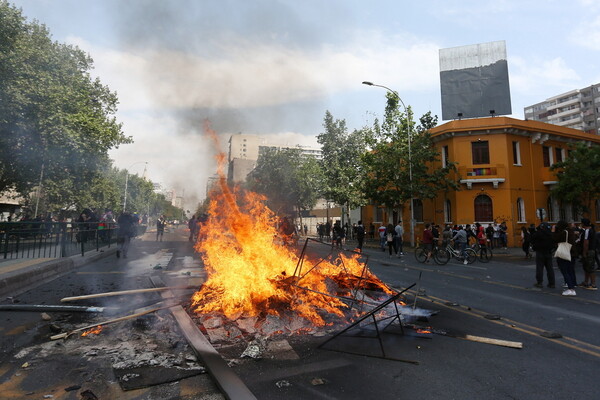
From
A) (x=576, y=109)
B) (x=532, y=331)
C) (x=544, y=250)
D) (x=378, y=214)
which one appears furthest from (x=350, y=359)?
(x=576, y=109)


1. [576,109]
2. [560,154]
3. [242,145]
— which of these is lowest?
[242,145]

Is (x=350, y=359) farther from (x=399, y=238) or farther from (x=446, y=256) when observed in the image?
(x=399, y=238)

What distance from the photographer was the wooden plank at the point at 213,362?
118 inches

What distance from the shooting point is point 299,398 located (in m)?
3.03

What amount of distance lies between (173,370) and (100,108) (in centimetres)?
2935

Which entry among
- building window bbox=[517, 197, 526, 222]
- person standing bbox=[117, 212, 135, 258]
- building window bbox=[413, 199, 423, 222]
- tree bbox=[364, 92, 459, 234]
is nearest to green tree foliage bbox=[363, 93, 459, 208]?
tree bbox=[364, 92, 459, 234]

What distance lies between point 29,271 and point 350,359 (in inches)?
321

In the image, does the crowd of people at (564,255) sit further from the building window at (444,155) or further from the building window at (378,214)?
the building window at (378,214)

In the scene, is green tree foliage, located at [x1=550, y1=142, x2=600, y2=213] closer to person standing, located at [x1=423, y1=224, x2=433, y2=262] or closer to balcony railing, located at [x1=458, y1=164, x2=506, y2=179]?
balcony railing, located at [x1=458, y1=164, x2=506, y2=179]

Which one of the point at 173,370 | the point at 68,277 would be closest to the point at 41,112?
the point at 68,277

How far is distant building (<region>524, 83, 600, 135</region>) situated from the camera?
72.2m

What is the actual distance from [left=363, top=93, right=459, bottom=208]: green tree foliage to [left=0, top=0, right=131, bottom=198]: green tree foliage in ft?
65.8

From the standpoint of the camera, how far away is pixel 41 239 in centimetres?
1067

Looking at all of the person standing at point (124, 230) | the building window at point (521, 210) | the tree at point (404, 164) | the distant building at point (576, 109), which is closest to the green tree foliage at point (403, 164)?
the tree at point (404, 164)
